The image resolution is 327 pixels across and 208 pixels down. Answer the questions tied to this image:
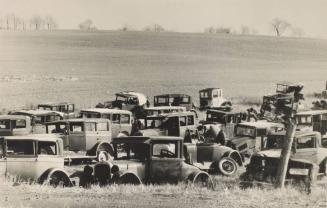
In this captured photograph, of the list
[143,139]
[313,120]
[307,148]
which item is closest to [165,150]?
[143,139]

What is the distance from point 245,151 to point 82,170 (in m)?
6.65

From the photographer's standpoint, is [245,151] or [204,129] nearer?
[245,151]

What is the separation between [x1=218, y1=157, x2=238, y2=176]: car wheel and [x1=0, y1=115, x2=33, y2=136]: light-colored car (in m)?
7.77

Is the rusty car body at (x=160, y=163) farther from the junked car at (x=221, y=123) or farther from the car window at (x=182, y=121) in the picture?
the junked car at (x=221, y=123)

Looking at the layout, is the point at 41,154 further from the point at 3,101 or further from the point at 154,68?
the point at 154,68

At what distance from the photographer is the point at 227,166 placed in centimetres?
1648

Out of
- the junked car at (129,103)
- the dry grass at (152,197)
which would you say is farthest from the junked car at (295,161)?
the junked car at (129,103)

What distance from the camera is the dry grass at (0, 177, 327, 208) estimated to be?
36.2 feet

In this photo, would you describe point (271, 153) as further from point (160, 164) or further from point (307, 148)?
point (160, 164)

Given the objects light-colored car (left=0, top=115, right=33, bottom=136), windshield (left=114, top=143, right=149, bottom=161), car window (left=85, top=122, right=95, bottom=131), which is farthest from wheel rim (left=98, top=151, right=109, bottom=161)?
windshield (left=114, top=143, right=149, bottom=161)

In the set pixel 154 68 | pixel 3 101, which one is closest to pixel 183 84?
pixel 154 68

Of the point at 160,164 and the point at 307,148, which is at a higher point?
the point at 307,148

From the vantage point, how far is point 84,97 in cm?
3812

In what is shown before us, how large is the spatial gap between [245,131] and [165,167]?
703 centimetres
